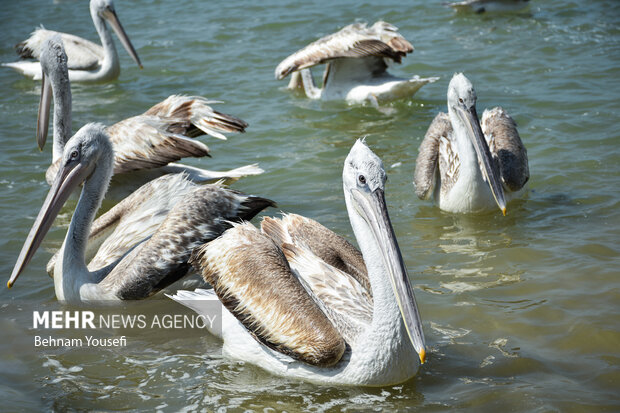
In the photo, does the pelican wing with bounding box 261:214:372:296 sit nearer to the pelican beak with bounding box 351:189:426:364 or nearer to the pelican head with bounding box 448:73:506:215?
the pelican beak with bounding box 351:189:426:364

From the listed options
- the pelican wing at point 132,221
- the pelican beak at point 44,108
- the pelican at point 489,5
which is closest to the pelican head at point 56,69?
the pelican beak at point 44,108

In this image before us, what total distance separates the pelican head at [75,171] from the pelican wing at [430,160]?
239cm

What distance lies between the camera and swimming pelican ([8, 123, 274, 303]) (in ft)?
15.4

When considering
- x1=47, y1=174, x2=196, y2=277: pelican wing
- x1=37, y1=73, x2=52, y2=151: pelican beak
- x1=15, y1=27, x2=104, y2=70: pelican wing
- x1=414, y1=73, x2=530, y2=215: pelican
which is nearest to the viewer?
x1=47, y1=174, x2=196, y2=277: pelican wing

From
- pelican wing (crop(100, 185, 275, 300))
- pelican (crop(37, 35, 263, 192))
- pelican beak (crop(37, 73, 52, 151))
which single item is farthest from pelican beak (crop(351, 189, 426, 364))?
Result: pelican beak (crop(37, 73, 52, 151))

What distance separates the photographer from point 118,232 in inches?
210

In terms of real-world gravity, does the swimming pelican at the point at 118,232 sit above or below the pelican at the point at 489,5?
below

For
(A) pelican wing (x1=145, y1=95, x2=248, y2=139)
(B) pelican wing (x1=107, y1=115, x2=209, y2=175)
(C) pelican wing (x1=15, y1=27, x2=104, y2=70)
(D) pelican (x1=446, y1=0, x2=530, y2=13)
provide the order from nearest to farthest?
(B) pelican wing (x1=107, y1=115, x2=209, y2=175), (A) pelican wing (x1=145, y1=95, x2=248, y2=139), (C) pelican wing (x1=15, y1=27, x2=104, y2=70), (D) pelican (x1=446, y1=0, x2=530, y2=13)

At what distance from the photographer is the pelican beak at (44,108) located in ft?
22.5

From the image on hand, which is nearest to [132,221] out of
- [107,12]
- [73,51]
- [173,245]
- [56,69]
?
[173,245]

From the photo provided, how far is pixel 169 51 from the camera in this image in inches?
446

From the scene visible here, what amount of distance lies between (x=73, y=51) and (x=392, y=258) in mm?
7675

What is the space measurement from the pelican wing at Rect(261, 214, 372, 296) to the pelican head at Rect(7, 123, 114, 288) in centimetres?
117

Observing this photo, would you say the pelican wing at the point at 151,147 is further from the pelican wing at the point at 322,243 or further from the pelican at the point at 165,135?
the pelican wing at the point at 322,243
